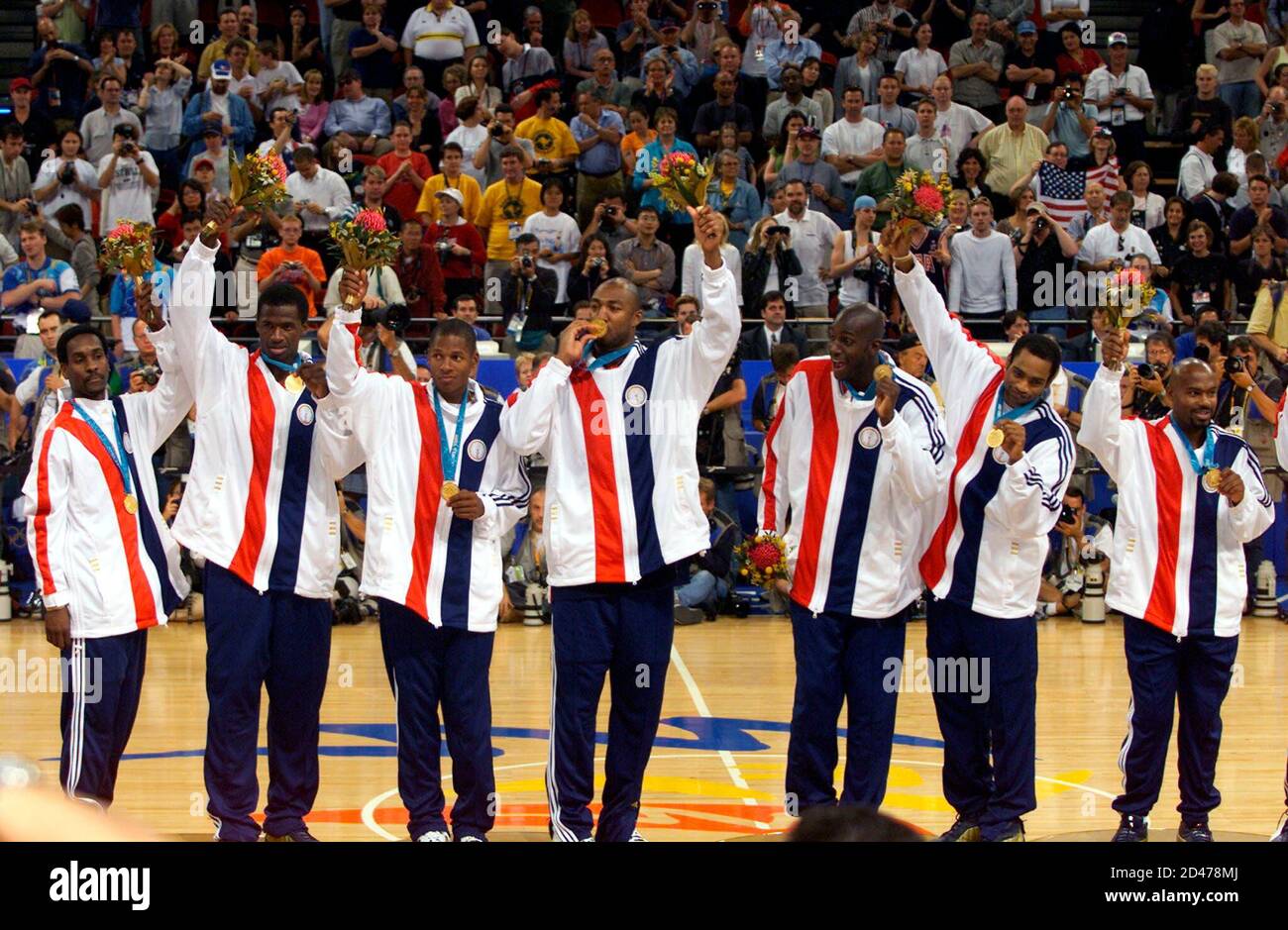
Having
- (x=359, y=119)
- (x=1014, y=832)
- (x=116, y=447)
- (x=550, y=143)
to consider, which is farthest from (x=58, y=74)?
(x=1014, y=832)

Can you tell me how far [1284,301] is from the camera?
49.8ft

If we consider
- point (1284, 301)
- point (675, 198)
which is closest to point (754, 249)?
point (1284, 301)

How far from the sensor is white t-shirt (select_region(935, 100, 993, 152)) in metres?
17.6

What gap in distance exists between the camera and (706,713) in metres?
10.8

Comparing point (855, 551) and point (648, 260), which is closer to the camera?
point (855, 551)

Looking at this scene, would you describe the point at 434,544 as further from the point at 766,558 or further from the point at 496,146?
the point at 496,146

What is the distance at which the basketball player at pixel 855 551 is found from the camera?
284 inches

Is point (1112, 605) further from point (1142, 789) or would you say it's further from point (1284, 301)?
point (1284, 301)

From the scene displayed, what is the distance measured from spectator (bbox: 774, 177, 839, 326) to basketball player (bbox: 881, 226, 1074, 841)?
854 centimetres

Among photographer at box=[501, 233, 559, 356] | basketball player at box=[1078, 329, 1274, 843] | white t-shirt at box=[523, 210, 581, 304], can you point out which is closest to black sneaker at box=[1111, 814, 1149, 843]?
basketball player at box=[1078, 329, 1274, 843]

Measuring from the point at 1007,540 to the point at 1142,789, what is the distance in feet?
4.24

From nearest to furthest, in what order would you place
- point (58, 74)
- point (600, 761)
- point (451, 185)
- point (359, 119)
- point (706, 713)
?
point (600, 761) < point (706, 713) < point (451, 185) < point (359, 119) < point (58, 74)

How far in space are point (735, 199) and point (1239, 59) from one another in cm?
664

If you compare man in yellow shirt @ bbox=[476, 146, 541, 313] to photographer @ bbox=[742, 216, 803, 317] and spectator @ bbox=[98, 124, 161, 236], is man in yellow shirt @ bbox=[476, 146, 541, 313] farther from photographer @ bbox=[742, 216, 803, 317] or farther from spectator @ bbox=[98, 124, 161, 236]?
spectator @ bbox=[98, 124, 161, 236]
